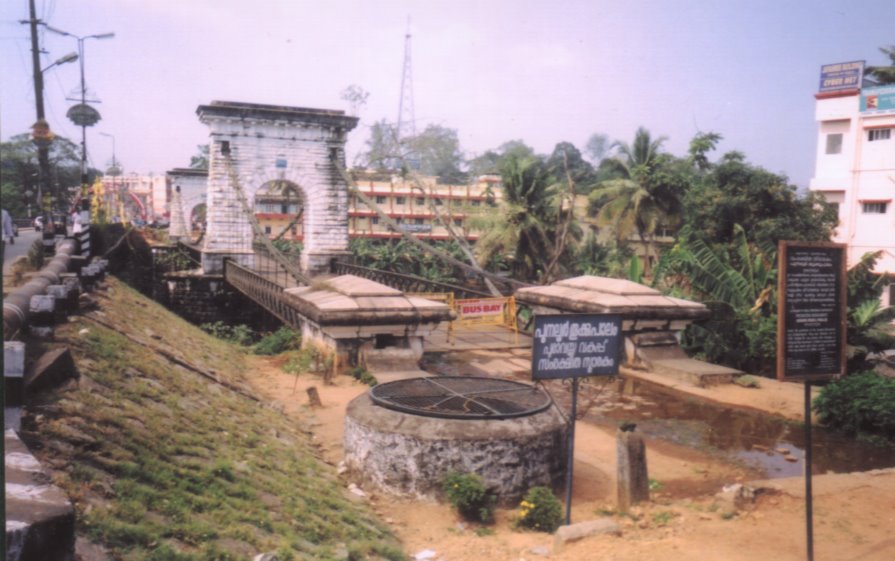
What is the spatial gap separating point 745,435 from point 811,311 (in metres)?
3.57

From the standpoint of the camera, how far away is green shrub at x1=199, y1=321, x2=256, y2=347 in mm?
17077

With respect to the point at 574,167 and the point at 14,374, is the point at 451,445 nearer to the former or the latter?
the point at 14,374

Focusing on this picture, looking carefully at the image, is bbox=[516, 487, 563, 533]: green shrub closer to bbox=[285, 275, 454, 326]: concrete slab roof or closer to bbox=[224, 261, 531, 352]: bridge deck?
bbox=[285, 275, 454, 326]: concrete slab roof

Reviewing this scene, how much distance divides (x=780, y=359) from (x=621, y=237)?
28568 mm

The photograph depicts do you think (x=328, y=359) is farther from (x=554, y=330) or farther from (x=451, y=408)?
(x=554, y=330)

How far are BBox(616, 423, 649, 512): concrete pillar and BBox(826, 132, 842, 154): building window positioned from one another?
25.6 metres

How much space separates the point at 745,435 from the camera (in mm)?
7867

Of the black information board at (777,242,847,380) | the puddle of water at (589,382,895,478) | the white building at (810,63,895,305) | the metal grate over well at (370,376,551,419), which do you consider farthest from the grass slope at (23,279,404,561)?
the white building at (810,63,895,305)

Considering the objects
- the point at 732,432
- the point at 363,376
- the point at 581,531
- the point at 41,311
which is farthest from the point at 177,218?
the point at 581,531

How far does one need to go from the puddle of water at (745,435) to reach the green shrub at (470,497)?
112 inches

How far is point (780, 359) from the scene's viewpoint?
4.62 metres

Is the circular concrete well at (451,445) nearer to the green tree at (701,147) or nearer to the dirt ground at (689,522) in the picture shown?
the dirt ground at (689,522)

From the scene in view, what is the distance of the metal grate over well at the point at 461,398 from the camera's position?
20.9 ft

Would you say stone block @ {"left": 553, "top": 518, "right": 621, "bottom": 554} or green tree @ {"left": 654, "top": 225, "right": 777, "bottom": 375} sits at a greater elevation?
green tree @ {"left": 654, "top": 225, "right": 777, "bottom": 375}
